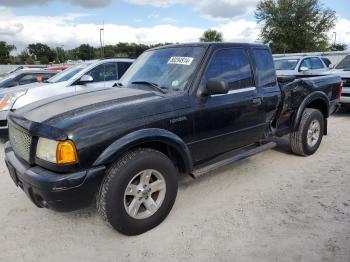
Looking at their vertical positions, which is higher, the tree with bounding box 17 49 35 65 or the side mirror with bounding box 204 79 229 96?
the tree with bounding box 17 49 35 65

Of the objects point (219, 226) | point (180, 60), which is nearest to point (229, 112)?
point (180, 60)

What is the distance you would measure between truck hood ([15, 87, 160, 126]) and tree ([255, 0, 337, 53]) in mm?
35002

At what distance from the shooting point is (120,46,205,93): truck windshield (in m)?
3.96

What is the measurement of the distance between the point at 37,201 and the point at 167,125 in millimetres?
1423

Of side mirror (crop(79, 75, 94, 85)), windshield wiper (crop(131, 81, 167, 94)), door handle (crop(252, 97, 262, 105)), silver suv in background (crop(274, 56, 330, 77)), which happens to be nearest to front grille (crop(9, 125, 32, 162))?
windshield wiper (crop(131, 81, 167, 94))

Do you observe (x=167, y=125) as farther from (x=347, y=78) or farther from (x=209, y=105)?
(x=347, y=78)

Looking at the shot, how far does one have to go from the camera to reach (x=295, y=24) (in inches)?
1432

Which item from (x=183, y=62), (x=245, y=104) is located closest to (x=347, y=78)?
(x=245, y=104)

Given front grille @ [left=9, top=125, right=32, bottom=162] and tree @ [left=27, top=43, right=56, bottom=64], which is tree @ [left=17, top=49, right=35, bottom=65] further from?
front grille @ [left=9, top=125, right=32, bottom=162]

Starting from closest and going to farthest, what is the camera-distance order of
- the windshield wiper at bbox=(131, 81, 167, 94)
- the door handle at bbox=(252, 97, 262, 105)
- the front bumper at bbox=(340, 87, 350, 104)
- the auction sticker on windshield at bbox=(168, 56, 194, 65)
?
the windshield wiper at bbox=(131, 81, 167, 94), the auction sticker on windshield at bbox=(168, 56, 194, 65), the door handle at bbox=(252, 97, 262, 105), the front bumper at bbox=(340, 87, 350, 104)

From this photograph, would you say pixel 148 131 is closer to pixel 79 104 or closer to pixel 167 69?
pixel 79 104

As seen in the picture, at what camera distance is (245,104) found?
437 centimetres

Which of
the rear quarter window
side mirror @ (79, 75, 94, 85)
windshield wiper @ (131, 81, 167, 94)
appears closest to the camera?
windshield wiper @ (131, 81, 167, 94)

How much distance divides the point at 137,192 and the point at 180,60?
1687 millimetres
